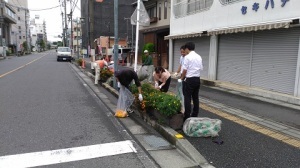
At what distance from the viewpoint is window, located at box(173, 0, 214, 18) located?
14266mm

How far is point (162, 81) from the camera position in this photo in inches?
311

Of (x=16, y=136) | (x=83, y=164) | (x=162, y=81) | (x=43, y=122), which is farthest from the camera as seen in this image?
(x=162, y=81)

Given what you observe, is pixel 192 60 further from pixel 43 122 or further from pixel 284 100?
pixel 284 100

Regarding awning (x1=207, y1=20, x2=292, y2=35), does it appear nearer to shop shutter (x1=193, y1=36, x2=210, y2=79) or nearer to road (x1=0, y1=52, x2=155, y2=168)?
shop shutter (x1=193, y1=36, x2=210, y2=79)

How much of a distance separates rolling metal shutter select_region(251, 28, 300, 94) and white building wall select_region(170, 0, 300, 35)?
1.75ft

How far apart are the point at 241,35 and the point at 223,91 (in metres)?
2.67

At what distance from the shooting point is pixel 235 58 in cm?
1200

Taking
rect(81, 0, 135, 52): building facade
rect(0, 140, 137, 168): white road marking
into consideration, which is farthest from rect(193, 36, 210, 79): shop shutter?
rect(81, 0, 135, 52): building facade

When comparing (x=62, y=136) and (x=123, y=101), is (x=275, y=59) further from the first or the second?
(x=62, y=136)

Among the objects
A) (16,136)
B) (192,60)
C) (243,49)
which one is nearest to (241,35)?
(243,49)

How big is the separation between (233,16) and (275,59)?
3049 millimetres

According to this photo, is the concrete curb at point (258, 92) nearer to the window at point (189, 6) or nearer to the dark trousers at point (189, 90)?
the window at point (189, 6)

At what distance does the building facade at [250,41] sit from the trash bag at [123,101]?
18.4 feet

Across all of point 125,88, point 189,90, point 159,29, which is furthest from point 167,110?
point 159,29
